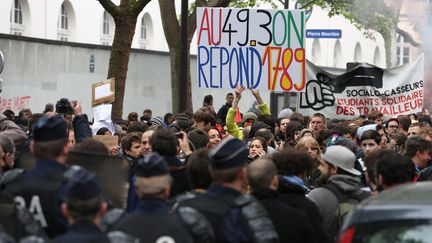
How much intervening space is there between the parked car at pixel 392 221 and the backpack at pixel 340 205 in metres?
1.91

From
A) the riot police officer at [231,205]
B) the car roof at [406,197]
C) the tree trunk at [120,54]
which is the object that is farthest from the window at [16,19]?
the car roof at [406,197]

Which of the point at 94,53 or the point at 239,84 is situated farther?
the point at 94,53

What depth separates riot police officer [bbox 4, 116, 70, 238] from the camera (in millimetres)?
6617

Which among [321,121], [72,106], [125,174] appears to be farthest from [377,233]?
[321,121]

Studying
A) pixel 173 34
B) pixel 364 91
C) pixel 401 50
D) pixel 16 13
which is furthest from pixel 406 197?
pixel 401 50

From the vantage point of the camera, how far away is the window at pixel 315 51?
57.4 metres

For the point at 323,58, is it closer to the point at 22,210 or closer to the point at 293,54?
the point at 293,54

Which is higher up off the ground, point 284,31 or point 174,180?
point 284,31

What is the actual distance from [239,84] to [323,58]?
41.4 metres

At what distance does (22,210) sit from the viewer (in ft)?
20.6

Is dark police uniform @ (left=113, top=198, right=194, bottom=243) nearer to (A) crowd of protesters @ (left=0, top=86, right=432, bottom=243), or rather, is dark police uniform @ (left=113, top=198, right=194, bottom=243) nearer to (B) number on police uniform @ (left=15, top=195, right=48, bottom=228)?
(A) crowd of protesters @ (left=0, top=86, right=432, bottom=243)

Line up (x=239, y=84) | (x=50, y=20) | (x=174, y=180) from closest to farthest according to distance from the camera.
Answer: (x=174, y=180), (x=239, y=84), (x=50, y=20)

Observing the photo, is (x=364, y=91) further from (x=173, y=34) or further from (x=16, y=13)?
(x=16, y=13)

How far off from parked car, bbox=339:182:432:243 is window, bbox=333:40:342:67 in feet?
177
